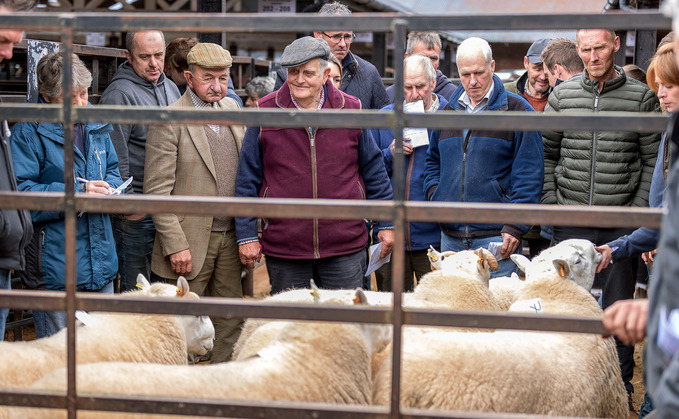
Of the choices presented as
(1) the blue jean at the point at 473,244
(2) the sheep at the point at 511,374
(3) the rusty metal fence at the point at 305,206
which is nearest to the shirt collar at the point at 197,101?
(1) the blue jean at the point at 473,244

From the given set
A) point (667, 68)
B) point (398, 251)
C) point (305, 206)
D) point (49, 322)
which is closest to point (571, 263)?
point (667, 68)

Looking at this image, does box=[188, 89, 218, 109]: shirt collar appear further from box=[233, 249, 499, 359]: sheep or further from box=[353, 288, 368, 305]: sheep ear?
box=[353, 288, 368, 305]: sheep ear

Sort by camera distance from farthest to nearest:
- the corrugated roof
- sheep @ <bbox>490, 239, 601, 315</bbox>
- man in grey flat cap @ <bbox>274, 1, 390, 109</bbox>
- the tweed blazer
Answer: the corrugated roof < man in grey flat cap @ <bbox>274, 1, 390, 109</bbox> < the tweed blazer < sheep @ <bbox>490, 239, 601, 315</bbox>

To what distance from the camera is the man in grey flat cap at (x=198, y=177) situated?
422 centimetres

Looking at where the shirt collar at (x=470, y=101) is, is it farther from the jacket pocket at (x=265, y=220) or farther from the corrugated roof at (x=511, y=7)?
the corrugated roof at (x=511, y=7)

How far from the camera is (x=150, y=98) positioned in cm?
481

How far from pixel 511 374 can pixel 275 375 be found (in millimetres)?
883

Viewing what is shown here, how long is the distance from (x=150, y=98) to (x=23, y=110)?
2670 mm

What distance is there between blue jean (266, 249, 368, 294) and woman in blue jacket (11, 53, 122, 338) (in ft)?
2.91

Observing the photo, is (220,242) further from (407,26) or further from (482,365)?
(407,26)

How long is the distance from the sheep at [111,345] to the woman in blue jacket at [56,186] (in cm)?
47

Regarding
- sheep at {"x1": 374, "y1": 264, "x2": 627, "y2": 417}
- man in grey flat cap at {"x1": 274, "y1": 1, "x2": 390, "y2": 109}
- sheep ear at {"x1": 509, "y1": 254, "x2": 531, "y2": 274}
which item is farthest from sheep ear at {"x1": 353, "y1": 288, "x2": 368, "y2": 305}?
man in grey flat cap at {"x1": 274, "y1": 1, "x2": 390, "y2": 109}

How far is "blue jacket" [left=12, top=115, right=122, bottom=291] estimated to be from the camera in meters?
3.76

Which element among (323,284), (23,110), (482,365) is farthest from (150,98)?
(482,365)
